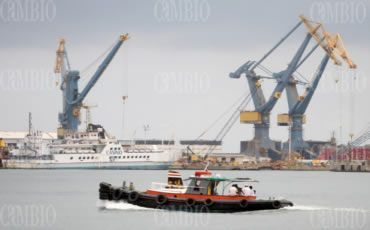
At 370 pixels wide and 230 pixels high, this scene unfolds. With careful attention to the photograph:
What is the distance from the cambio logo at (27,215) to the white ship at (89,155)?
9011 centimetres

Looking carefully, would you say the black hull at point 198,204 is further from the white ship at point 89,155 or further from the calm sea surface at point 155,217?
the white ship at point 89,155

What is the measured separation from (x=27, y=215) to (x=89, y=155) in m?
98.1

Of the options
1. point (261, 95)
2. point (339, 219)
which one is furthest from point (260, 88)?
point (339, 219)

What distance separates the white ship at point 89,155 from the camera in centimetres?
15512

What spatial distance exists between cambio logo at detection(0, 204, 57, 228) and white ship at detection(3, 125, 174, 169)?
9011cm

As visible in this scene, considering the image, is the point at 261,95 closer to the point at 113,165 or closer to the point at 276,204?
the point at 113,165

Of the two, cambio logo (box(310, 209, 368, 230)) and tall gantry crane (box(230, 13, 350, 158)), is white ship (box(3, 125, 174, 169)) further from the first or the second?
cambio logo (box(310, 209, 368, 230))

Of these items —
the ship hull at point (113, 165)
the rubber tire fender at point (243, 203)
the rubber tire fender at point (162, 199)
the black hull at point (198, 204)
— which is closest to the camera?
the rubber tire fender at point (243, 203)

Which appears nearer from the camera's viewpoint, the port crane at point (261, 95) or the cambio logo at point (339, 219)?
the cambio logo at point (339, 219)

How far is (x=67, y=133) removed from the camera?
166 m

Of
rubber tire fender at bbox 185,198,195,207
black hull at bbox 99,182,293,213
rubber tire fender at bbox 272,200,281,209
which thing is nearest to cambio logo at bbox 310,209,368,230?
rubber tire fender at bbox 272,200,281,209

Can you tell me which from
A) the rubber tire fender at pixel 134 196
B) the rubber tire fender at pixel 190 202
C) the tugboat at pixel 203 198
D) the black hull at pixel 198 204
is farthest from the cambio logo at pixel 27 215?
the rubber tire fender at pixel 190 202

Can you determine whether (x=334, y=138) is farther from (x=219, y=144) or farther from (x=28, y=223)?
(x=28, y=223)

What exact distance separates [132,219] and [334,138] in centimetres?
13953
